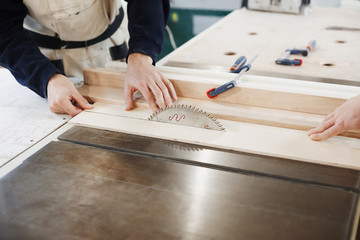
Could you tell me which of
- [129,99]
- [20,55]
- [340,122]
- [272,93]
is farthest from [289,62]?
[20,55]

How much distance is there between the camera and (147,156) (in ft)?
3.69

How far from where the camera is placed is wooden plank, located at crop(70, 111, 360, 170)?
110cm

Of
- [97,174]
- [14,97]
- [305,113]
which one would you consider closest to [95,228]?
[97,174]

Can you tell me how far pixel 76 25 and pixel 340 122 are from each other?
1296mm

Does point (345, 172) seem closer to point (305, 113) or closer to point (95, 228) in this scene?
point (305, 113)

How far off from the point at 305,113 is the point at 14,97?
1263 mm

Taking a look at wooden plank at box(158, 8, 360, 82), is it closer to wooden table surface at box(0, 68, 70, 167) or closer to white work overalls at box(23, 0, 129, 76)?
white work overalls at box(23, 0, 129, 76)

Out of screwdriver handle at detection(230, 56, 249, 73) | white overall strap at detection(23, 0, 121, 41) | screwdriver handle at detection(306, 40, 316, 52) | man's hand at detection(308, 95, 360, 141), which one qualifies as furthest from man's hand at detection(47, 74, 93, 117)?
screwdriver handle at detection(306, 40, 316, 52)

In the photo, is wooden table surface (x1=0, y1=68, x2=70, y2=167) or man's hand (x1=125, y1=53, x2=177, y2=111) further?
man's hand (x1=125, y1=53, x2=177, y2=111)

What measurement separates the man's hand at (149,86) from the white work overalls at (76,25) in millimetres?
458

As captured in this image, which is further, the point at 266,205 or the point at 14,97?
the point at 14,97

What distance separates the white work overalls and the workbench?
2.47 ft

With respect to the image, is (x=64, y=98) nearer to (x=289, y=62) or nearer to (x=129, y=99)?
(x=129, y=99)

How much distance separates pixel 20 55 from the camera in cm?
153
